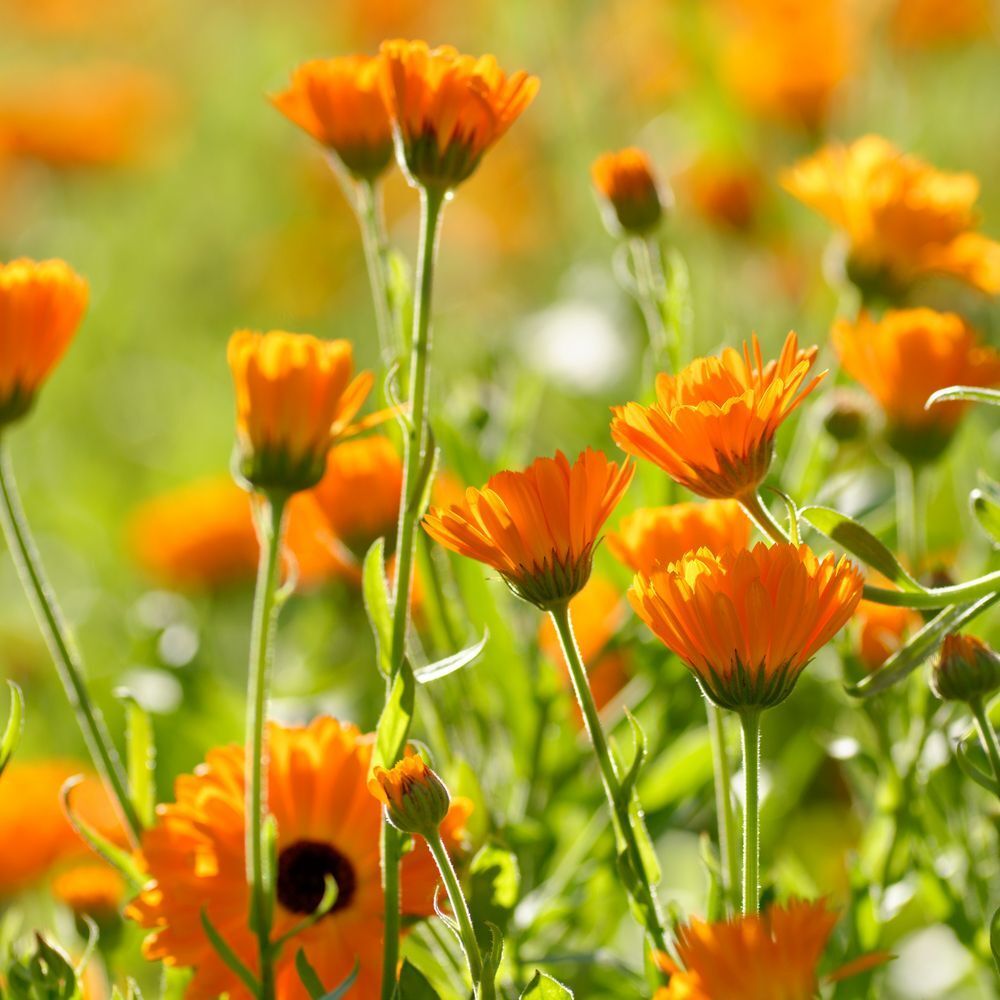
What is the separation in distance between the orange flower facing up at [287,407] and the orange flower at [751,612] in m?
0.17

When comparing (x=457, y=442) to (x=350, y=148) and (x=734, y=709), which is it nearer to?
(x=350, y=148)

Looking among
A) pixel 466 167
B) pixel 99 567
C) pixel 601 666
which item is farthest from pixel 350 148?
pixel 99 567

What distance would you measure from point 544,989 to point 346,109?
0.32 meters

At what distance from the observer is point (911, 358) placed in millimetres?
586

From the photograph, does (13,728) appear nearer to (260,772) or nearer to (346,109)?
(260,772)

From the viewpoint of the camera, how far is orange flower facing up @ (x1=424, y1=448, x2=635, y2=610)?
0.42 metres

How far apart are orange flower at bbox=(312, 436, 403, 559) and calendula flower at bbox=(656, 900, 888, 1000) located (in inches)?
12.3

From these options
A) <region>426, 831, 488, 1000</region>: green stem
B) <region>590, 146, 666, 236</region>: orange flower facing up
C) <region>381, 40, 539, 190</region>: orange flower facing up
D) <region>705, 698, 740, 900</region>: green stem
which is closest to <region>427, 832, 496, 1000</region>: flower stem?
<region>426, 831, 488, 1000</region>: green stem

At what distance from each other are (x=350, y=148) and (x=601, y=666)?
0.40 metres

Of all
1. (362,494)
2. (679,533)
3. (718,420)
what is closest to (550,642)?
(362,494)

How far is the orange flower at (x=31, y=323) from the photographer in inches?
21.9

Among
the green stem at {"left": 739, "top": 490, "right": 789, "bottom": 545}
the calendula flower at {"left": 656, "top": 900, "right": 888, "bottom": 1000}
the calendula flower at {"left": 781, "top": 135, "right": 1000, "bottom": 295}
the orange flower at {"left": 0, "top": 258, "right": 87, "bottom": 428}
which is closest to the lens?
the calendula flower at {"left": 656, "top": 900, "right": 888, "bottom": 1000}

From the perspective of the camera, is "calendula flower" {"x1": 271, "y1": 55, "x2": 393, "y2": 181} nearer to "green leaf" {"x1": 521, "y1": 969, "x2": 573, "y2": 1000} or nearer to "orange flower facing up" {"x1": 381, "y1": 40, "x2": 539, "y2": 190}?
"orange flower facing up" {"x1": 381, "y1": 40, "x2": 539, "y2": 190}

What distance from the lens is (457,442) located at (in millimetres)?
681
